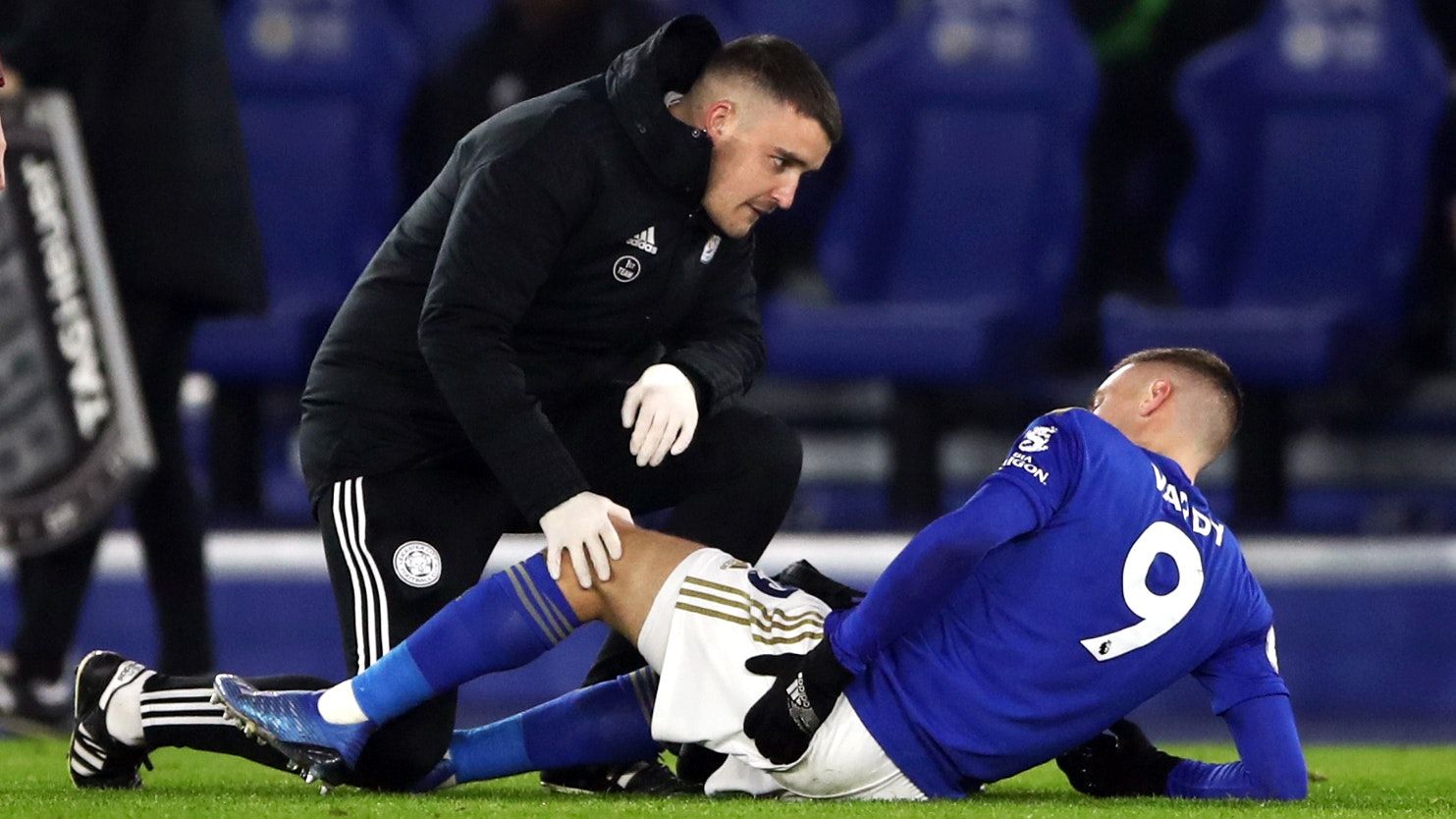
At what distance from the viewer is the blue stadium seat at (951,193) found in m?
5.59

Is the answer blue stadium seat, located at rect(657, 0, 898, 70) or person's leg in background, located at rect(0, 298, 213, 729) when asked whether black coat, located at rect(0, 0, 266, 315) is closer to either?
person's leg in background, located at rect(0, 298, 213, 729)

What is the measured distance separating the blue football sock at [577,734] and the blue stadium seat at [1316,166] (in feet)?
9.24

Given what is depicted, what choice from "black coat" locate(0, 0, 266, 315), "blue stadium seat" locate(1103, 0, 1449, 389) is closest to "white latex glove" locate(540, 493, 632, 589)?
"black coat" locate(0, 0, 266, 315)

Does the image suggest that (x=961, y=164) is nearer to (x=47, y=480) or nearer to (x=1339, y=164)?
(x=1339, y=164)

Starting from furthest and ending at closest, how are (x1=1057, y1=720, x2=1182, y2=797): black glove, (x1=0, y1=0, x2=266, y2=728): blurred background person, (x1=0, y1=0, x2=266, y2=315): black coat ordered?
(x1=0, y1=0, x2=266, y2=315): black coat < (x1=0, y1=0, x2=266, y2=728): blurred background person < (x1=1057, y1=720, x2=1182, y2=797): black glove

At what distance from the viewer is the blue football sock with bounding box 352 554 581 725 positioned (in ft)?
9.18

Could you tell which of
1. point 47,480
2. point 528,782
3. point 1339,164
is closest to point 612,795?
point 528,782

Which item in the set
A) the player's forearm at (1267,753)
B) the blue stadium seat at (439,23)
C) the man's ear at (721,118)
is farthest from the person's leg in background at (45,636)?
the blue stadium seat at (439,23)

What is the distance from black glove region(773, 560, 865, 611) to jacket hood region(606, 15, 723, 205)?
53 cm

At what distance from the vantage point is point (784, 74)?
2.95 meters

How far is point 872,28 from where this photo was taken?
20.1 feet

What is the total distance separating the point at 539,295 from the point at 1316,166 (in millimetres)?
3208

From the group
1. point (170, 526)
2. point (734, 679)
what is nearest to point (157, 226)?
point (170, 526)

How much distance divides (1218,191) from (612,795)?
332cm
